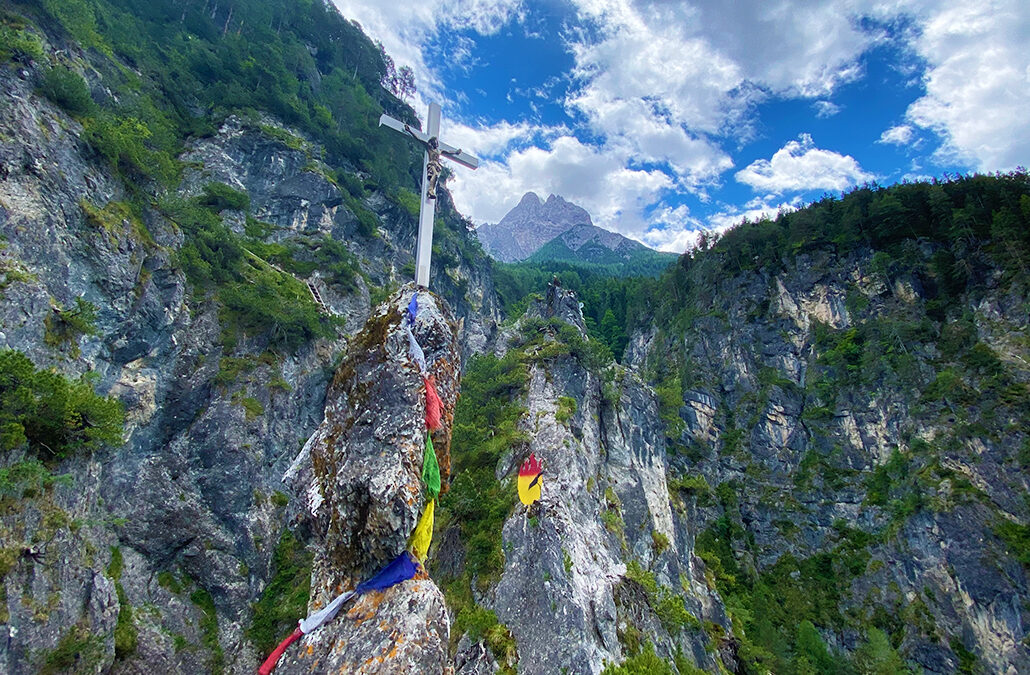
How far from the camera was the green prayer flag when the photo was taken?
227 inches

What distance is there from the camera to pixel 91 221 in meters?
21.8

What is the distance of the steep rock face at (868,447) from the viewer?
33.4 meters

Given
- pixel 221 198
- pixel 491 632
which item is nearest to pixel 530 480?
pixel 491 632

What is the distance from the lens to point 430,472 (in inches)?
229

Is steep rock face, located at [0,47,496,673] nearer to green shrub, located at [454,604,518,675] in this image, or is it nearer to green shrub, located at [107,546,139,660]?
green shrub, located at [107,546,139,660]

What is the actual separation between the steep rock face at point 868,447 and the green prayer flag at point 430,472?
41.0m

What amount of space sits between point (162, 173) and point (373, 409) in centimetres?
3092

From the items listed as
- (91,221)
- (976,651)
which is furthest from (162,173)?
(976,651)

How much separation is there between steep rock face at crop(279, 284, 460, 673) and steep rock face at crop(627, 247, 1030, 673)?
135 feet

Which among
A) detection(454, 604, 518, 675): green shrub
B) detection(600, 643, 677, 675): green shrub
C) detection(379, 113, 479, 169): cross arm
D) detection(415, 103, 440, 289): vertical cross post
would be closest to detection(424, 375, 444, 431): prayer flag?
detection(415, 103, 440, 289): vertical cross post

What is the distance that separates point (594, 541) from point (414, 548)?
18.8 m

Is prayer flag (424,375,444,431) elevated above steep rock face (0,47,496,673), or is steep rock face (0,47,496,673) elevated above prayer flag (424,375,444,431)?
prayer flag (424,375,444,431)

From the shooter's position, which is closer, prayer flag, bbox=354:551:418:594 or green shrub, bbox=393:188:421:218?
prayer flag, bbox=354:551:418:594

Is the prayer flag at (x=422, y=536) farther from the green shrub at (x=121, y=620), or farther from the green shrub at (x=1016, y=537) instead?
the green shrub at (x=1016, y=537)
